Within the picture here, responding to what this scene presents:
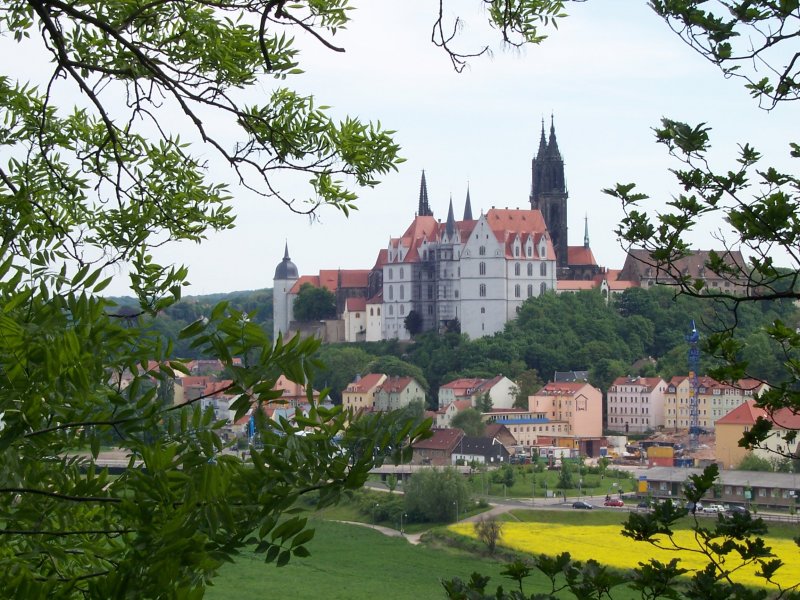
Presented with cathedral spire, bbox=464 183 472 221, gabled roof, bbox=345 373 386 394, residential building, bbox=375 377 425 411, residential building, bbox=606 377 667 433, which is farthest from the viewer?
cathedral spire, bbox=464 183 472 221

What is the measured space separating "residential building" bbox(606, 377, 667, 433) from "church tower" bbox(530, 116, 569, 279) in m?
14.1

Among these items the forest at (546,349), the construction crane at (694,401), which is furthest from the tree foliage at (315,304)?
the construction crane at (694,401)

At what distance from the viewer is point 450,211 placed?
67625 millimetres

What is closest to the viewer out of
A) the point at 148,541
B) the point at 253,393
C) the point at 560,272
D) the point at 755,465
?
the point at 148,541

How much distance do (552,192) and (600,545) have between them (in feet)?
154

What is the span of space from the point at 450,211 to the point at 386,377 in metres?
12.6

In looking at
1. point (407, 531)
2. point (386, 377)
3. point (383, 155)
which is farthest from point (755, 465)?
point (383, 155)

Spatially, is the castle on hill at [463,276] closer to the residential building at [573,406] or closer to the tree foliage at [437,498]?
the residential building at [573,406]

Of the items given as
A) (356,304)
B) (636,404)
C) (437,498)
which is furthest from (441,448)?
(356,304)

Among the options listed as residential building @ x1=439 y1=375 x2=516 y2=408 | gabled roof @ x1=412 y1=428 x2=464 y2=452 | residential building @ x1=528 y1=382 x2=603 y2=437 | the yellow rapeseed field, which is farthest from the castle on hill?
the yellow rapeseed field

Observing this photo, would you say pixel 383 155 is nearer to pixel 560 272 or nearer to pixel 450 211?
pixel 450 211

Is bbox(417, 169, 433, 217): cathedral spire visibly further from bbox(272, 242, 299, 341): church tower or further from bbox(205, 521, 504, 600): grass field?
bbox(205, 521, 504, 600): grass field

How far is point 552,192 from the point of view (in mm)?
74688

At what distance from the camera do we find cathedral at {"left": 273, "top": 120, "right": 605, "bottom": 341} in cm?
6344
